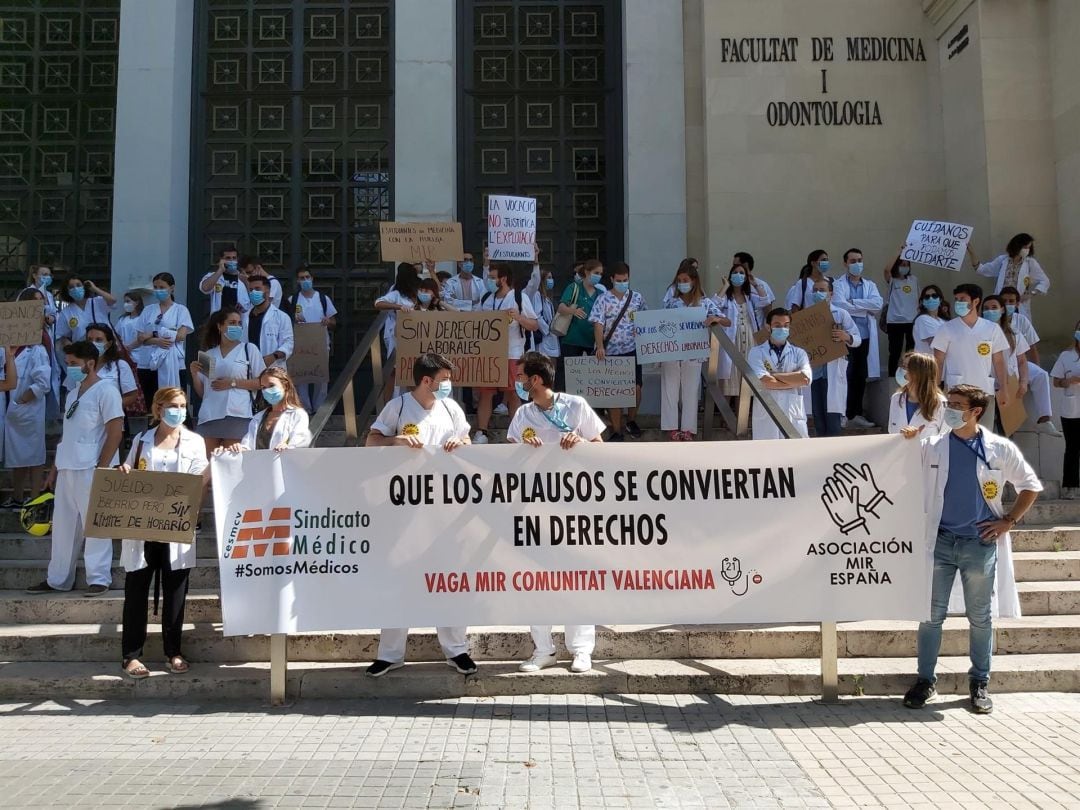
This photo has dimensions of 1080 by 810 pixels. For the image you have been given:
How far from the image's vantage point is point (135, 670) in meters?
5.91

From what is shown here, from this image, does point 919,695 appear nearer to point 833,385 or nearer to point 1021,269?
point 833,385

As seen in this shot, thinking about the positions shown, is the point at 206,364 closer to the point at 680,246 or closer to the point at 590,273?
the point at 590,273

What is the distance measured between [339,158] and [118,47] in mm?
3551

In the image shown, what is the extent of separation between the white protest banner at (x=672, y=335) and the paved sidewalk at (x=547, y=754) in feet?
13.1

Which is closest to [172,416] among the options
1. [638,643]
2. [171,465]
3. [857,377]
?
[171,465]

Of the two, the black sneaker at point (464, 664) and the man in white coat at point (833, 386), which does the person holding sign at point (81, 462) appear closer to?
the black sneaker at point (464, 664)

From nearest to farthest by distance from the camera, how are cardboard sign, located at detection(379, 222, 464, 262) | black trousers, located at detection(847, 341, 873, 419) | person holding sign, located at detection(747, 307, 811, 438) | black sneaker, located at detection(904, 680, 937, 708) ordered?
black sneaker, located at detection(904, 680, 937, 708) → person holding sign, located at detection(747, 307, 811, 438) → cardboard sign, located at detection(379, 222, 464, 262) → black trousers, located at detection(847, 341, 873, 419)

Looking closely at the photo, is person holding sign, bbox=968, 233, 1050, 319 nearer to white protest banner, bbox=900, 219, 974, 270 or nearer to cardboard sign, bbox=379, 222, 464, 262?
white protest banner, bbox=900, 219, 974, 270

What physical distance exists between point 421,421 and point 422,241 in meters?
4.39

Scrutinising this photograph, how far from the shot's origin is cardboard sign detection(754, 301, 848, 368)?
8.97 m

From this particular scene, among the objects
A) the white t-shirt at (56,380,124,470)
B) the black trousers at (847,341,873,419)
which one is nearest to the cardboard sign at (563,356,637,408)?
the black trousers at (847,341,873,419)

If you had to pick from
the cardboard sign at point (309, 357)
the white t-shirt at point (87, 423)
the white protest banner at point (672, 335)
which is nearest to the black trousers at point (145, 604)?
the white t-shirt at point (87, 423)

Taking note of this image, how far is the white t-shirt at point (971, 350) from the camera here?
834 centimetres

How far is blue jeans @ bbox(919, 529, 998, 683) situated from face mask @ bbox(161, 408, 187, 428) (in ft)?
16.3
